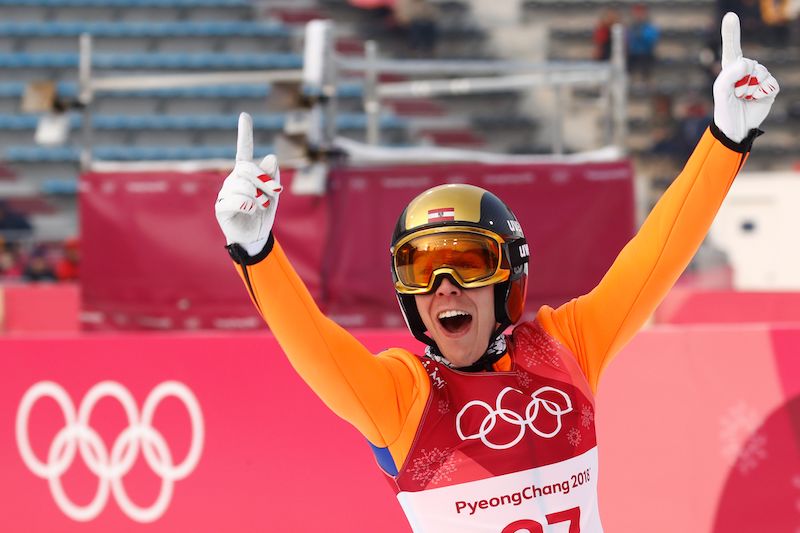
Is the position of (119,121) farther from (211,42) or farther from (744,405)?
(744,405)

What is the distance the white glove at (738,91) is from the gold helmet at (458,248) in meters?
0.60

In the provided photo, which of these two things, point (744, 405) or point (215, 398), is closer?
point (744, 405)

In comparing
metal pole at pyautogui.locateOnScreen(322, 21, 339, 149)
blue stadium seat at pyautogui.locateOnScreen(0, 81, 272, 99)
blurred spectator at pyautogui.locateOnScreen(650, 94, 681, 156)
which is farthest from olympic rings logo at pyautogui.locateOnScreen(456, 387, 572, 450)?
blue stadium seat at pyautogui.locateOnScreen(0, 81, 272, 99)

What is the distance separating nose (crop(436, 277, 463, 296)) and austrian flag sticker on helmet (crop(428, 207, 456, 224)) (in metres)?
0.15

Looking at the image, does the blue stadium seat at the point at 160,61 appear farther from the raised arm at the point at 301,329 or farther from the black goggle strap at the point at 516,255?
the raised arm at the point at 301,329

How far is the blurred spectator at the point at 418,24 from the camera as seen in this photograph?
53.2 feet

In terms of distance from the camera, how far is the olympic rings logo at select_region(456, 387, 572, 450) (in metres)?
2.92

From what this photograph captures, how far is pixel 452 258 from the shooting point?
116 inches

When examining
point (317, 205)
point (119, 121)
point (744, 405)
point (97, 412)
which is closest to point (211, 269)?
point (317, 205)

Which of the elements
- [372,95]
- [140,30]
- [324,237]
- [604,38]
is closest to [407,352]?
[324,237]

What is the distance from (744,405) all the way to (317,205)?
12.0 feet

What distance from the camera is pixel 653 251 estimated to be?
10.2 feet

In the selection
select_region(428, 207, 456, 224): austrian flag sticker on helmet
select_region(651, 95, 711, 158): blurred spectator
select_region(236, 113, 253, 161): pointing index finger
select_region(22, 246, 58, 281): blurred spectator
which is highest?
select_region(651, 95, 711, 158): blurred spectator

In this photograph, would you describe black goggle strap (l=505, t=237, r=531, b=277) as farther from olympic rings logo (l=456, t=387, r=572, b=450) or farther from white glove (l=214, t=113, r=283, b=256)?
white glove (l=214, t=113, r=283, b=256)
